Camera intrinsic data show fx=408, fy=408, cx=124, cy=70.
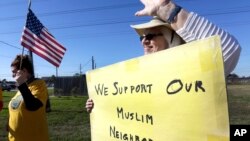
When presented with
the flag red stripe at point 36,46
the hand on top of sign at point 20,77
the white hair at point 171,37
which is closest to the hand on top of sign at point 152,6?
the white hair at point 171,37

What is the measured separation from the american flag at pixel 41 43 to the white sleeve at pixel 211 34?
7215mm

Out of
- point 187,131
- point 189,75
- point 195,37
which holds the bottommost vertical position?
point 187,131

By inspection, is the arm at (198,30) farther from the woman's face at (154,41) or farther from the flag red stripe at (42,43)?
the flag red stripe at (42,43)

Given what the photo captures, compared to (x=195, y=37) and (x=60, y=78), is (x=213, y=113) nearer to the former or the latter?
(x=195, y=37)

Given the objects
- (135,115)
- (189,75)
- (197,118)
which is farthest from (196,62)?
(135,115)

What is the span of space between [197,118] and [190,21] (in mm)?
546

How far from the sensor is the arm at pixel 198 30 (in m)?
1.99

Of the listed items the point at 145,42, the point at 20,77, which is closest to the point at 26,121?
the point at 20,77

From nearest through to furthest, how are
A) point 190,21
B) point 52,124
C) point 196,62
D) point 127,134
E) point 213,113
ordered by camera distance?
point 213,113
point 196,62
point 190,21
point 127,134
point 52,124

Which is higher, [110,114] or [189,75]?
[189,75]

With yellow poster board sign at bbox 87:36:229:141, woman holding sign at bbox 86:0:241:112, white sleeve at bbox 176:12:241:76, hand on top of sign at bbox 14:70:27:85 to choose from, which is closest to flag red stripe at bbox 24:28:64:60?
hand on top of sign at bbox 14:70:27:85

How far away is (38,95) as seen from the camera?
400 centimetres

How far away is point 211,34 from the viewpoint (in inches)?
79.0

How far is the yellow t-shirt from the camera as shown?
12.8ft
